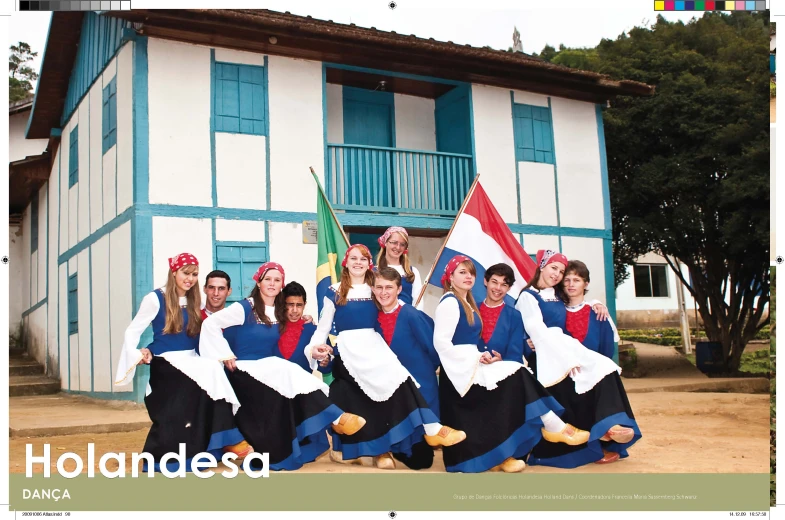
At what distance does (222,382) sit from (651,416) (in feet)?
15.2

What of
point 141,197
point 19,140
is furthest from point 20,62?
point 19,140

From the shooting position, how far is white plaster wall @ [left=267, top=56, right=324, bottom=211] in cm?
941

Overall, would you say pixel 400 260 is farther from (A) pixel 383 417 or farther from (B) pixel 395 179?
(B) pixel 395 179

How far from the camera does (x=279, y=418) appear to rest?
4996 millimetres


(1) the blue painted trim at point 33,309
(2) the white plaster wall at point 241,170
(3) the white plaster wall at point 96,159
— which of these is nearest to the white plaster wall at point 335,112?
(2) the white plaster wall at point 241,170

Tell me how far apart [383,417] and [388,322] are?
0.59 metres

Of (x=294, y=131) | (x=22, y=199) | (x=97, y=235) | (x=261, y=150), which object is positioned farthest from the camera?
(x=22, y=199)

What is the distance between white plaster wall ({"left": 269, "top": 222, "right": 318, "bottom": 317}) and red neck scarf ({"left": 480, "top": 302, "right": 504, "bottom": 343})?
4.36 m

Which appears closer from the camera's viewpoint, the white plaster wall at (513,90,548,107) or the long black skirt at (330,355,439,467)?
the long black skirt at (330,355,439,467)

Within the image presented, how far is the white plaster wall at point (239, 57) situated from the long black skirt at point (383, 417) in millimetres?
5234

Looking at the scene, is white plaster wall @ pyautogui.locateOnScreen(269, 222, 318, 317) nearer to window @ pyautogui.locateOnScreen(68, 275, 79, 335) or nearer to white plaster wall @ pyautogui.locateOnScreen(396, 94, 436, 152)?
white plaster wall @ pyautogui.locateOnScreen(396, 94, 436, 152)

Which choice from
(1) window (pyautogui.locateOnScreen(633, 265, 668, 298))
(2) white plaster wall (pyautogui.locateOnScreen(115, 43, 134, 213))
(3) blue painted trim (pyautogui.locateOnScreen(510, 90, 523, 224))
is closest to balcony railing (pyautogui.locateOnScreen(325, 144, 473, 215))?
(3) blue painted trim (pyautogui.locateOnScreen(510, 90, 523, 224))
